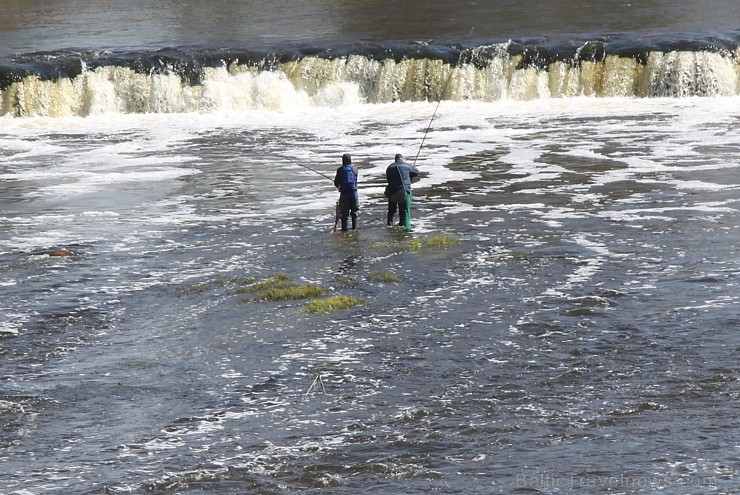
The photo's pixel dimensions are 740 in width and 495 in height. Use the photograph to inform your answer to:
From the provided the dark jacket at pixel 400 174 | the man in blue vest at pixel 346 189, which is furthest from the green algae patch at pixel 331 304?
the dark jacket at pixel 400 174

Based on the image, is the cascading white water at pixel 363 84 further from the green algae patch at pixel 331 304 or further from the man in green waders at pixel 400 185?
the green algae patch at pixel 331 304

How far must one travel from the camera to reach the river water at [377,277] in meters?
9.66

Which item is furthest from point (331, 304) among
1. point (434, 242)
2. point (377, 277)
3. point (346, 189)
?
point (346, 189)

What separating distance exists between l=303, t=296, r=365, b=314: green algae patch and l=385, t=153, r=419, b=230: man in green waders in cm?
431

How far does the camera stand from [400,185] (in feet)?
62.0

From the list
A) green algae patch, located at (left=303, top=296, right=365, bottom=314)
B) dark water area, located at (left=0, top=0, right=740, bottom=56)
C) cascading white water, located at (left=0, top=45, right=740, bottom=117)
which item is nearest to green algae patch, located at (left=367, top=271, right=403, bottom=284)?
green algae patch, located at (left=303, top=296, right=365, bottom=314)

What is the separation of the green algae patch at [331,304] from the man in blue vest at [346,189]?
13.2ft

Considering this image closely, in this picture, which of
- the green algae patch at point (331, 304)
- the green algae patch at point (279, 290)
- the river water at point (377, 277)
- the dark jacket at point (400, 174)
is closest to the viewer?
the river water at point (377, 277)

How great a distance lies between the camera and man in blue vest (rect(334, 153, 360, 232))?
60.7 ft

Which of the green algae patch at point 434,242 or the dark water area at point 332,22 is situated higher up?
the dark water area at point 332,22

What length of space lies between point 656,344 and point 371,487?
15.5ft

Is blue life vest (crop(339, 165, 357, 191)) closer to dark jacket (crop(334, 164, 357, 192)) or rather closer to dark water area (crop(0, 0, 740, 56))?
dark jacket (crop(334, 164, 357, 192))

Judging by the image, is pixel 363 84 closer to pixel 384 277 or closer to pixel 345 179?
pixel 345 179

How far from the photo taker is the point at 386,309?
1436 centimetres
